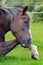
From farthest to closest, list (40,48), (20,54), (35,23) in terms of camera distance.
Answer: (35,23) < (40,48) < (20,54)

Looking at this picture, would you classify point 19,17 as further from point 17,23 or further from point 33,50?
point 33,50

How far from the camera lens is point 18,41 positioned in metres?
6.77

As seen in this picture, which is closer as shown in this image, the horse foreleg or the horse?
the horse

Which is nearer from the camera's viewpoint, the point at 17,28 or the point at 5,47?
the point at 17,28

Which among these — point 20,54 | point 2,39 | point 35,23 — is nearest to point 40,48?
point 20,54

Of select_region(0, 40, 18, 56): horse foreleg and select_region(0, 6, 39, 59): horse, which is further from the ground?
select_region(0, 6, 39, 59): horse

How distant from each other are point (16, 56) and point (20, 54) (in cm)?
42

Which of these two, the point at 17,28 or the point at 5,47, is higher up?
the point at 17,28

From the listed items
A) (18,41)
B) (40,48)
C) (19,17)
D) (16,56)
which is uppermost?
(19,17)

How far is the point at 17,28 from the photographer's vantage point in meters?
6.67

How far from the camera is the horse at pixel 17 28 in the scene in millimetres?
6613

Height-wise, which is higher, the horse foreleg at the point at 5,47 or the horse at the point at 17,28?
the horse at the point at 17,28

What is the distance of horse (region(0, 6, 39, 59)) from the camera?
21.7 ft

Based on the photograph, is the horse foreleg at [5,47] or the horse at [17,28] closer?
the horse at [17,28]
